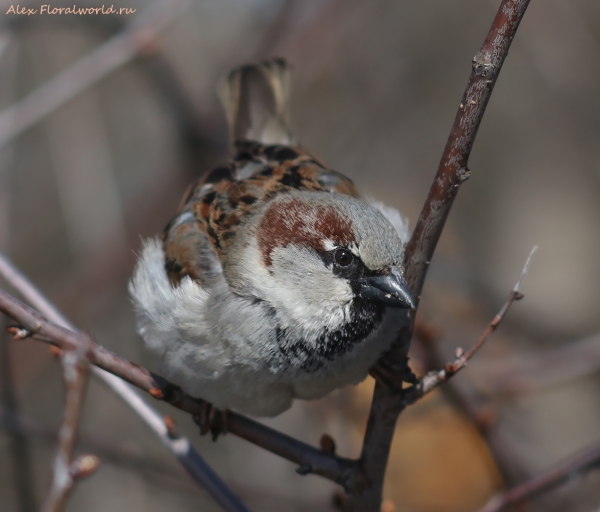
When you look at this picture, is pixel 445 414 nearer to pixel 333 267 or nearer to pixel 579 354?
pixel 579 354

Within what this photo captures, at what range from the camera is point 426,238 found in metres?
1.70

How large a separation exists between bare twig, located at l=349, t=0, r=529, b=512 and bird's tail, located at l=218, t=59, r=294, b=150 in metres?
1.82

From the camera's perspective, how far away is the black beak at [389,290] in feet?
6.14

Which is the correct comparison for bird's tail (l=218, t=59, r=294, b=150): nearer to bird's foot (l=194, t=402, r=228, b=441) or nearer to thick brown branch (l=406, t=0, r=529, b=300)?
bird's foot (l=194, t=402, r=228, b=441)

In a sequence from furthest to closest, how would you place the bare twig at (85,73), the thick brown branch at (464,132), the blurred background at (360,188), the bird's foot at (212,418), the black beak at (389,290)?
the blurred background at (360,188)
the bare twig at (85,73)
the bird's foot at (212,418)
the black beak at (389,290)
the thick brown branch at (464,132)

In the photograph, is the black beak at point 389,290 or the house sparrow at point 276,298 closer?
the black beak at point 389,290

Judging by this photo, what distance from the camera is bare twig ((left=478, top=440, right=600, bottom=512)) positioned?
2.06 meters

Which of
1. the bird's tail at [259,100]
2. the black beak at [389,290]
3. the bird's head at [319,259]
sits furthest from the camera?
the bird's tail at [259,100]

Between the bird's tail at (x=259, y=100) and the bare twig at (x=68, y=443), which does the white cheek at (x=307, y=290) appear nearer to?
the bare twig at (x=68, y=443)

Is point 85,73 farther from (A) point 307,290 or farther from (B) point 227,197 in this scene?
(A) point 307,290

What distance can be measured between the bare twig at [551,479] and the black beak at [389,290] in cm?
75

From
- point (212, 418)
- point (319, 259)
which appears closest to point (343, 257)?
point (319, 259)

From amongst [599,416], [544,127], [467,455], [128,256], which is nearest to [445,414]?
[467,455]

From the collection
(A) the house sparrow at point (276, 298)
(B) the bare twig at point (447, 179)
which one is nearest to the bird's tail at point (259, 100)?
(A) the house sparrow at point (276, 298)
